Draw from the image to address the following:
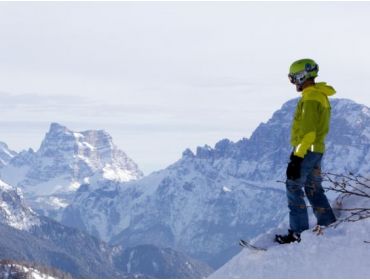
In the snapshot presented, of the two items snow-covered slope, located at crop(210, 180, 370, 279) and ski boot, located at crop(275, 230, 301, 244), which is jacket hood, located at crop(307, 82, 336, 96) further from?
ski boot, located at crop(275, 230, 301, 244)

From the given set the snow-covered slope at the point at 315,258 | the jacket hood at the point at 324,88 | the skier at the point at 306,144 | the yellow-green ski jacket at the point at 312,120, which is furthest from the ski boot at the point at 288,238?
the jacket hood at the point at 324,88

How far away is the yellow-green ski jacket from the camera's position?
11758 mm

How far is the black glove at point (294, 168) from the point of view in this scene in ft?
39.1

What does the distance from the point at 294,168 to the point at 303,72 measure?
163cm

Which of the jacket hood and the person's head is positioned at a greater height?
the person's head

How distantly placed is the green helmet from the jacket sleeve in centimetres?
45

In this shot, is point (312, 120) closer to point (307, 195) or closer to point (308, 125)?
point (308, 125)

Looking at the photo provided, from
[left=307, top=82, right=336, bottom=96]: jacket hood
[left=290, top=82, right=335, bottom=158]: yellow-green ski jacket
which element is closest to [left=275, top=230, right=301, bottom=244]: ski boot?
[left=290, top=82, right=335, bottom=158]: yellow-green ski jacket

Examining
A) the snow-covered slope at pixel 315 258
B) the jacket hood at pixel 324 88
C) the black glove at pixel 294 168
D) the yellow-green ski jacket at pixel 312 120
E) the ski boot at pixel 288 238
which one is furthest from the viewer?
the jacket hood at pixel 324 88

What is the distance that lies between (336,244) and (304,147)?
1.79 meters

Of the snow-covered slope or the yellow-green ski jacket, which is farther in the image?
the yellow-green ski jacket

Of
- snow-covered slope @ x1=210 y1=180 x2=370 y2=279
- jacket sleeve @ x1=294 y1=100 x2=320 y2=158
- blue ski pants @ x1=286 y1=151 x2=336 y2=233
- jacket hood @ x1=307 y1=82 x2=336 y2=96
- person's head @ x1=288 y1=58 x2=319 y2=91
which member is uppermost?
person's head @ x1=288 y1=58 x2=319 y2=91

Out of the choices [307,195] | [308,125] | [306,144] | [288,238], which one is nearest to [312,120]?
[308,125]

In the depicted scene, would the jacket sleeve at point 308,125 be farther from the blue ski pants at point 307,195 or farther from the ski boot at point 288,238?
the ski boot at point 288,238
